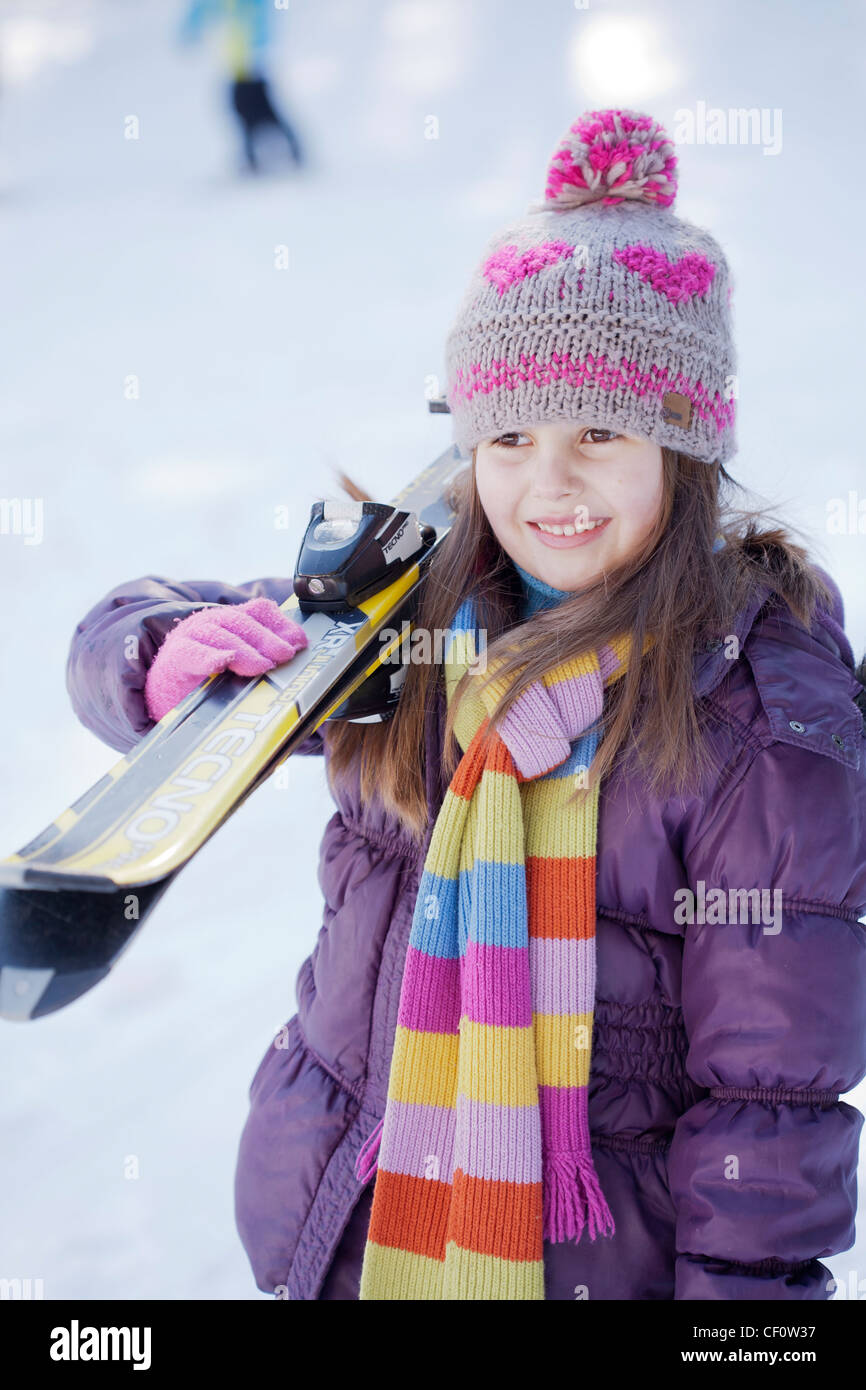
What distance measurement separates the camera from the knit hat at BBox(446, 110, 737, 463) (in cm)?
89

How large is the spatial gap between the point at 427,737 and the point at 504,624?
0.43 ft

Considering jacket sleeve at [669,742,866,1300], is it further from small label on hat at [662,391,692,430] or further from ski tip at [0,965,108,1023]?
ski tip at [0,965,108,1023]

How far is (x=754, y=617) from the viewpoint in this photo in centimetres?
94

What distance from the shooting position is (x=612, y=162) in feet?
3.08

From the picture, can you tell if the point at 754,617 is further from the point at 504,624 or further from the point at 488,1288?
the point at 488,1288

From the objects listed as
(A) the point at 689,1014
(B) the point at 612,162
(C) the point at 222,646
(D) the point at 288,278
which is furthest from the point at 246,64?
(A) the point at 689,1014

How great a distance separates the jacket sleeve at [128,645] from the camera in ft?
3.26

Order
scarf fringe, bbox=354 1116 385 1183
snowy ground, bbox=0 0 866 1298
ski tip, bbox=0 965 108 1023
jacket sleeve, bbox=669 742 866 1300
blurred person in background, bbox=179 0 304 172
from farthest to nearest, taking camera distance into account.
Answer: blurred person in background, bbox=179 0 304 172
snowy ground, bbox=0 0 866 1298
scarf fringe, bbox=354 1116 385 1183
jacket sleeve, bbox=669 742 866 1300
ski tip, bbox=0 965 108 1023

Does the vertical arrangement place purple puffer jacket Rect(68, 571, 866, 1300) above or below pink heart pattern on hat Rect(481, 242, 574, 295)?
below

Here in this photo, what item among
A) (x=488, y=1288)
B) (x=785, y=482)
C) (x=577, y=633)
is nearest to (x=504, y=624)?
(x=577, y=633)

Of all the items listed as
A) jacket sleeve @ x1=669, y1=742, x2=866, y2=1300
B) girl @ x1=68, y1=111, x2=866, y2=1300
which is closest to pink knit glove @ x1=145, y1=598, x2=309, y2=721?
girl @ x1=68, y1=111, x2=866, y2=1300

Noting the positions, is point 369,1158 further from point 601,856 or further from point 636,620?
point 636,620

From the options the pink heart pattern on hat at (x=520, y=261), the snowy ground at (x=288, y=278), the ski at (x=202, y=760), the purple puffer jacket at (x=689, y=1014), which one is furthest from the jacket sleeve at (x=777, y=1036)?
the snowy ground at (x=288, y=278)

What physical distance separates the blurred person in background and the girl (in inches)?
90.1
